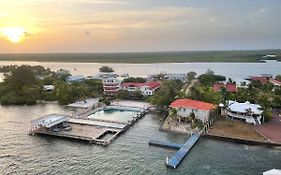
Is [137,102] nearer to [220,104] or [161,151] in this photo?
[220,104]

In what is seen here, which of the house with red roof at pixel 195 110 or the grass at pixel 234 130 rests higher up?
the house with red roof at pixel 195 110

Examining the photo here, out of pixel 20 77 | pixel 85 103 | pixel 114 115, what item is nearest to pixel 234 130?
pixel 114 115

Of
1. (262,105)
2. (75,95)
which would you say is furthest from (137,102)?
(262,105)

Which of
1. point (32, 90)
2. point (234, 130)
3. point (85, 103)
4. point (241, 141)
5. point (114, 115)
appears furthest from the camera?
point (32, 90)

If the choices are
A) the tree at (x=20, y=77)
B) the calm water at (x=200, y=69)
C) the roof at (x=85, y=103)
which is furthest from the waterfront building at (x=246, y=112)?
the calm water at (x=200, y=69)

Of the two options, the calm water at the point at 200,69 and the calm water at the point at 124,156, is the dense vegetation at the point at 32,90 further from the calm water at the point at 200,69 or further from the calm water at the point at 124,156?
the calm water at the point at 200,69

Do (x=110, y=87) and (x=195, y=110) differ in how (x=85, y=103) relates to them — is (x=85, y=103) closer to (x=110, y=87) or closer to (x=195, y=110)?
(x=110, y=87)

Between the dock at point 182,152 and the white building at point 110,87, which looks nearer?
the dock at point 182,152
